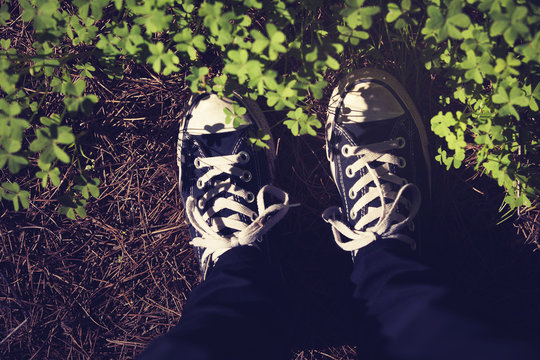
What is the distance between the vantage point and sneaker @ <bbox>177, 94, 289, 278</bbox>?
2408 millimetres

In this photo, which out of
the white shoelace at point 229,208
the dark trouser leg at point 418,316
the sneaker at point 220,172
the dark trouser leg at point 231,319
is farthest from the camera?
the sneaker at point 220,172

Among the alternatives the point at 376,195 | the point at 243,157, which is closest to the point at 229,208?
the point at 243,157

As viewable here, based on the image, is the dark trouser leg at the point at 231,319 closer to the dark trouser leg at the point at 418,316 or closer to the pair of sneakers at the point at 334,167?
the pair of sneakers at the point at 334,167

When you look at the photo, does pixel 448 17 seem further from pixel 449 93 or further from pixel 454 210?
pixel 454 210

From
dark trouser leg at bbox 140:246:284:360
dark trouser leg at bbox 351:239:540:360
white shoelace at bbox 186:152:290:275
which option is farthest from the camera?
white shoelace at bbox 186:152:290:275

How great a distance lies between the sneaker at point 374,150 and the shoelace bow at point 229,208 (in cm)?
39

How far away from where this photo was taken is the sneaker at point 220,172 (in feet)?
7.90

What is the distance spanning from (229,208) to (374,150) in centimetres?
107

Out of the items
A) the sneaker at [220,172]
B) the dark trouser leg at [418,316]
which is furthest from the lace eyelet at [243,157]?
the dark trouser leg at [418,316]

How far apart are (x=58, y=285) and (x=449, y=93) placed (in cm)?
321

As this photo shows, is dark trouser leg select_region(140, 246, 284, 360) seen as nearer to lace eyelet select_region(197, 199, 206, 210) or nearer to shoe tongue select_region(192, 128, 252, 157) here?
lace eyelet select_region(197, 199, 206, 210)

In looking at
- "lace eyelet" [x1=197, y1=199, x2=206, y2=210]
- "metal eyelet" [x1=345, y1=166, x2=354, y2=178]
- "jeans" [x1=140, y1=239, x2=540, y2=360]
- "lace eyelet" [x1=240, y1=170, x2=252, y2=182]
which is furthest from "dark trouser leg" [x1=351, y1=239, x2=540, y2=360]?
"lace eyelet" [x1=197, y1=199, x2=206, y2=210]

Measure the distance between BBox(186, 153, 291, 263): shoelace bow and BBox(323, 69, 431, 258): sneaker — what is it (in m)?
0.39

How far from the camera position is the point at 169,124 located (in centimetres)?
261
